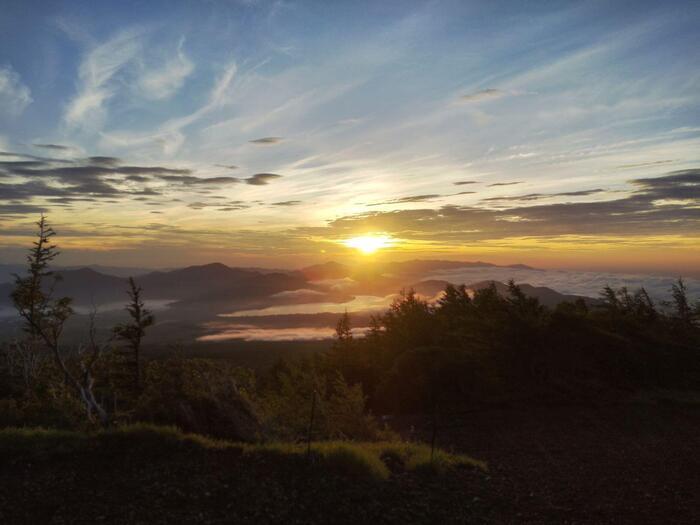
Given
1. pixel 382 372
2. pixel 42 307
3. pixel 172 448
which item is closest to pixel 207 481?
pixel 172 448

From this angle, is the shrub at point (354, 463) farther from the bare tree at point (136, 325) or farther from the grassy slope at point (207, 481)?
the bare tree at point (136, 325)

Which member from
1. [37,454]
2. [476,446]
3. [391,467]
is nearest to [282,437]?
[391,467]

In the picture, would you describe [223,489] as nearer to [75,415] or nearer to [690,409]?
[75,415]

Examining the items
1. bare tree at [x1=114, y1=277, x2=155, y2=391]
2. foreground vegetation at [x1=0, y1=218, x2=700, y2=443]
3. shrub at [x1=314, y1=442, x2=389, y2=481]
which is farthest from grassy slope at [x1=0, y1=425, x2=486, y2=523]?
bare tree at [x1=114, y1=277, x2=155, y2=391]

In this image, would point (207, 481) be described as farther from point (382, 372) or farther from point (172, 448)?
point (382, 372)

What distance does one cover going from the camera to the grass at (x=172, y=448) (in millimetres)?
10188

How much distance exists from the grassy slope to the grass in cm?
2

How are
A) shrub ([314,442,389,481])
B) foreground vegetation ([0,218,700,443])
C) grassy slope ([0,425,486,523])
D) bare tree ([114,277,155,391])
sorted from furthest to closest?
1. bare tree ([114,277,155,391])
2. foreground vegetation ([0,218,700,443])
3. shrub ([314,442,389,481])
4. grassy slope ([0,425,486,523])

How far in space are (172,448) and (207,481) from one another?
6.95 feet

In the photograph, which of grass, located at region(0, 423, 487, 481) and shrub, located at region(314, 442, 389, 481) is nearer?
shrub, located at region(314, 442, 389, 481)

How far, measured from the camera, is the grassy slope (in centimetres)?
805

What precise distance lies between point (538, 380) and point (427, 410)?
24.3ft

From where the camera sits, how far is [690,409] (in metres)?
24.0

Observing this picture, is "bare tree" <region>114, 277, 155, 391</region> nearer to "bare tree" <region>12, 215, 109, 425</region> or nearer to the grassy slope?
"bare tree" <region>12, 215, 109, 425</region>
